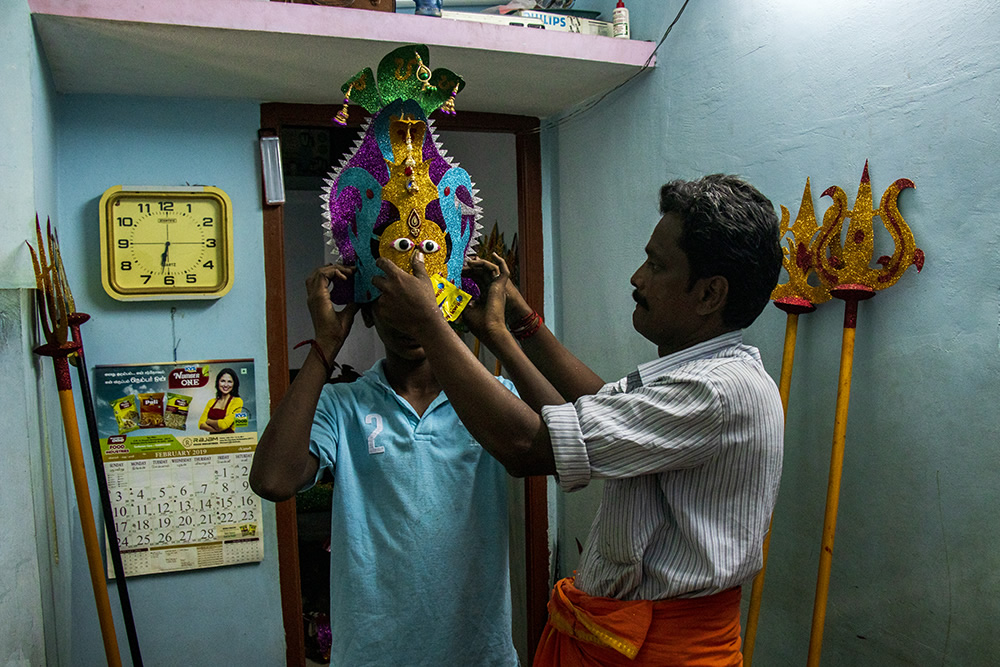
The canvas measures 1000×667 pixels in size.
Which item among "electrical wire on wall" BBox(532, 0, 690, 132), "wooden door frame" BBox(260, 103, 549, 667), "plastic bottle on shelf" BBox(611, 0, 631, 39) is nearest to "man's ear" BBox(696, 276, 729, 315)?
"electrical wire on wall" BBox(532, 0, 690, 132)

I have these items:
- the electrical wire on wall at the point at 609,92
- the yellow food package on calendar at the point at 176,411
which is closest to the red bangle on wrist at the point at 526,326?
the electrical wire on wall at the point at 609,92

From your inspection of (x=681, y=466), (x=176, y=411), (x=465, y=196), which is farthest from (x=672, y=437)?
(x=176, y=411)

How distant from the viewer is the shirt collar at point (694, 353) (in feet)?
3.55

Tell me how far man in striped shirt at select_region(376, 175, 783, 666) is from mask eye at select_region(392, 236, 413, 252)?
0.15 metres

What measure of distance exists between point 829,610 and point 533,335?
35.6 inches

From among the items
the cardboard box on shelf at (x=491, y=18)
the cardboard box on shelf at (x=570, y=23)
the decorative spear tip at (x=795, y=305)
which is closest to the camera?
the decorative spear tip at (x=795, y=305)

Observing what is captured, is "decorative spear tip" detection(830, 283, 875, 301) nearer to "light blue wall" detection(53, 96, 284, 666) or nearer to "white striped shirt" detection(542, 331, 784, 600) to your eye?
"white striped shirt" detection(542, 331, 784, 600)

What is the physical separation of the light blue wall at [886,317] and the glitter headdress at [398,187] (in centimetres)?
83

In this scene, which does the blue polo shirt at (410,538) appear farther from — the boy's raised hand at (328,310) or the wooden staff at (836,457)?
the wooden staff at (836,457)

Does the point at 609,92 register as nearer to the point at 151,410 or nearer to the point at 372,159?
Answer: the point at 372,159

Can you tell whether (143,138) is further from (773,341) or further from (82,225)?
(773,341)

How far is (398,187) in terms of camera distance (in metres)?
1.33

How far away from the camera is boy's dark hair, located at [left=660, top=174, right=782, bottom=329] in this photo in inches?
41.2

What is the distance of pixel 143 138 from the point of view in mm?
2221
